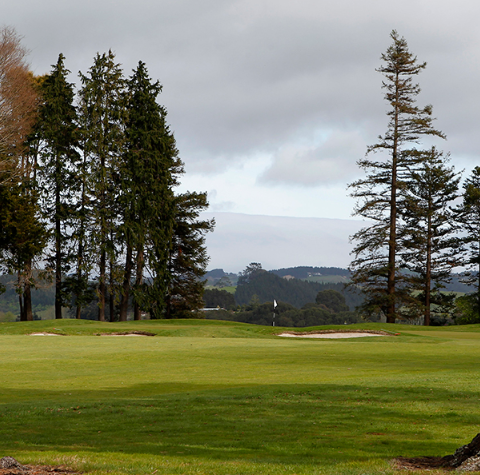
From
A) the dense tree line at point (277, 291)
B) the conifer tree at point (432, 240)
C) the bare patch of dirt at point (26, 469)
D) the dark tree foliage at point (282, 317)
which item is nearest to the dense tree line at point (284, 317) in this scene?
the dark tree foliage at point (282, 317)

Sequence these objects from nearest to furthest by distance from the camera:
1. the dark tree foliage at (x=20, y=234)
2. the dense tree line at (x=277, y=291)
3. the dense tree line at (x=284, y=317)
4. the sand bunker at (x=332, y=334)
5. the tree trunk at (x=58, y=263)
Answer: the sand bunker at (x=332, y=334) < the dark tree foliage at (x=20, y=234) < the tree trunk at (x=58, y=263) < the dense tree line at (x=284, y=317) < the dense tree line at (x=277, y=291)

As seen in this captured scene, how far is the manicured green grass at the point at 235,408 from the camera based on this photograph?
276 inches

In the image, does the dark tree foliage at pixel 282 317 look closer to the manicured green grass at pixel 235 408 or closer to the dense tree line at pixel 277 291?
the dense tree line at pixel 277 291

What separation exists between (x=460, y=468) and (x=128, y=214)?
1377 inches

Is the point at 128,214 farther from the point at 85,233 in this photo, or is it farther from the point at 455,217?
the point at 455,217

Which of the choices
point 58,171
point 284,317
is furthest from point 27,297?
point 284,317

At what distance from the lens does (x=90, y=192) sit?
1516 inches

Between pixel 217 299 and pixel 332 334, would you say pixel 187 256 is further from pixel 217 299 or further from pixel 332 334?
pixel 217 299

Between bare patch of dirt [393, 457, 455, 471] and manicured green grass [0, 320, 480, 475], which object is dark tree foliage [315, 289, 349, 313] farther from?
bare patch of dirt [393, 457, 455, 471]

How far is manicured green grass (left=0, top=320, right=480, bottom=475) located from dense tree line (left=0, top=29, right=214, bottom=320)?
782 inches

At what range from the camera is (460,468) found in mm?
6062

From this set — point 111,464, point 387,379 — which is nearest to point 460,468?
point 111,464

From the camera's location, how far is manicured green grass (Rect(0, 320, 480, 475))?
7000 millimetres

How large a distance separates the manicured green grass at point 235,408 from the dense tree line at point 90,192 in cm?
1986
